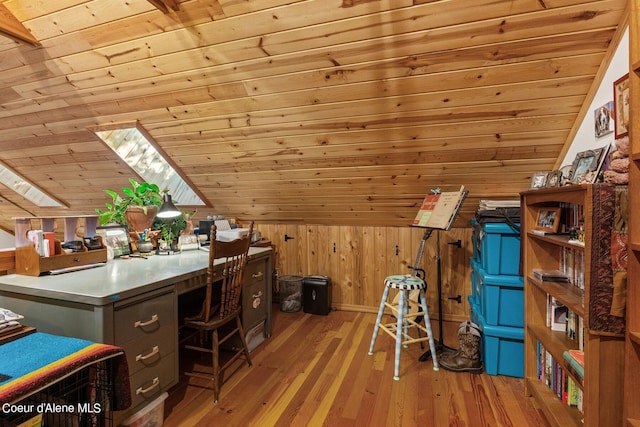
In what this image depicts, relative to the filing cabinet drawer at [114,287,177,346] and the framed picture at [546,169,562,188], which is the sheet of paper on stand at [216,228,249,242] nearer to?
the filing cabinet drawer at [114,287,177,346]

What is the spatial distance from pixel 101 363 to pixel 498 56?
7.72 ft

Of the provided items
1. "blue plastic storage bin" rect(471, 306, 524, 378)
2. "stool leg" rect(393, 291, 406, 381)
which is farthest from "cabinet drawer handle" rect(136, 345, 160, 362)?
"blue plastic storage bin" rect(471, 306, 524, 378)

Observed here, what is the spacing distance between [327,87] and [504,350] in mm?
2114

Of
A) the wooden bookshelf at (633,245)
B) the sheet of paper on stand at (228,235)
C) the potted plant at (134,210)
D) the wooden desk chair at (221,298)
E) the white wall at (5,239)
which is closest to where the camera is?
the wooden bookshelf at (633,245)

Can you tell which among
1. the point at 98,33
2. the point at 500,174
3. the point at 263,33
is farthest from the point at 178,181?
the point at 500,174

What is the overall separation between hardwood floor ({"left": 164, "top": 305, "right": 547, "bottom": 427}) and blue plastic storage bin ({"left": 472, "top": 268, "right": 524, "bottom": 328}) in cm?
38

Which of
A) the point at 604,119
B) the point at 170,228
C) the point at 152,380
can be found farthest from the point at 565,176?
→ the point at 170,228

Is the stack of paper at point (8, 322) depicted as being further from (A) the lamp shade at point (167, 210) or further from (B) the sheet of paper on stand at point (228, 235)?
(B) the sheet of paper on stand at point (228, 235)

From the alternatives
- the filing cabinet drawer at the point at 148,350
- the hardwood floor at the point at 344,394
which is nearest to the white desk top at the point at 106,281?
the filing cabinet drawer at the point at 148,350

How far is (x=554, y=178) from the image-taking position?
1.91 m

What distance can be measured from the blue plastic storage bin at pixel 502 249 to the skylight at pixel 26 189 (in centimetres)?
516

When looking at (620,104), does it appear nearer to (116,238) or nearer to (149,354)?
(149,354)

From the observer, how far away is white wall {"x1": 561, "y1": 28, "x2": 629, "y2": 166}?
158 cm

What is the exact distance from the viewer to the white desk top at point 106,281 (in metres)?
1.39
